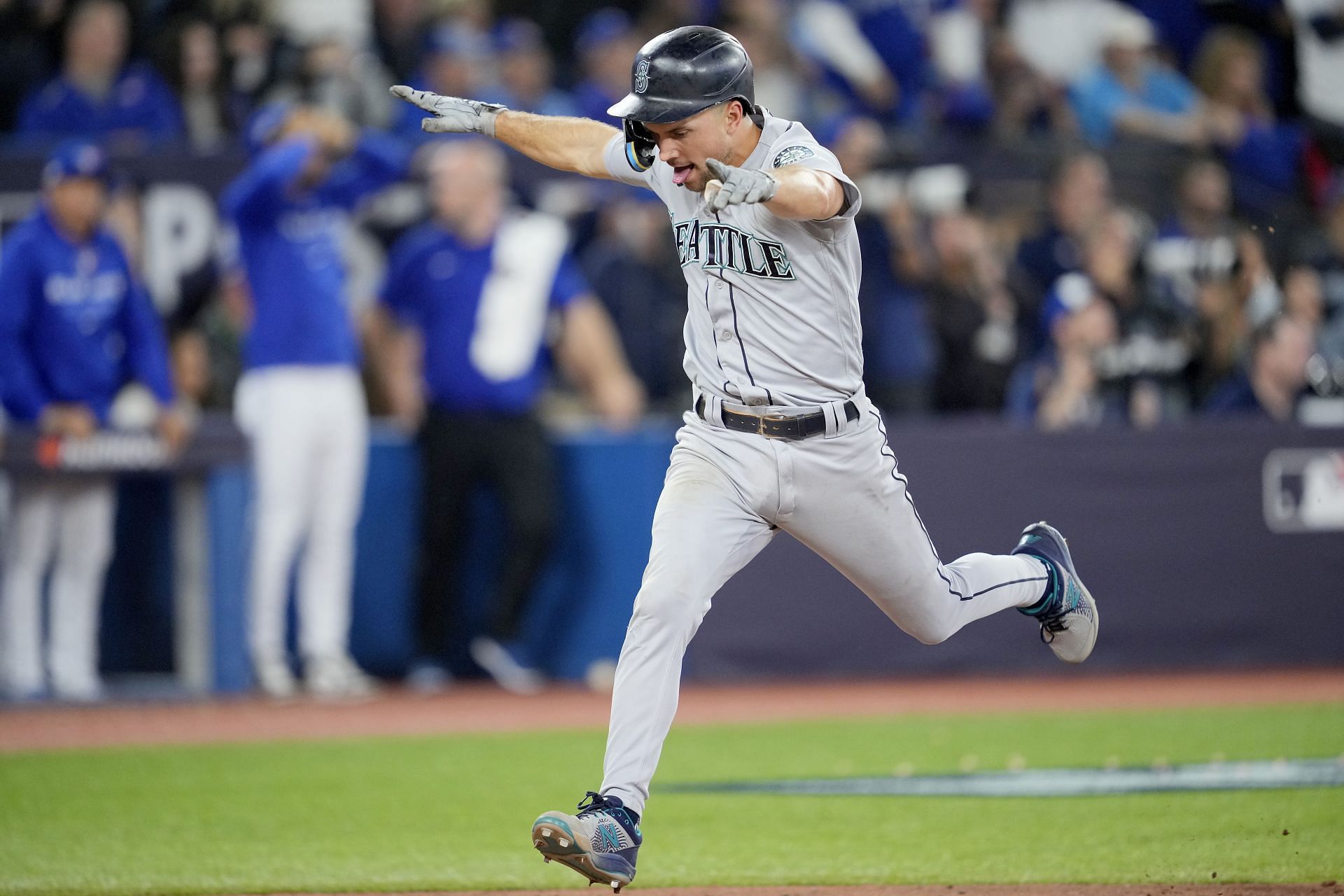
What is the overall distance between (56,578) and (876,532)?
5.87 meters

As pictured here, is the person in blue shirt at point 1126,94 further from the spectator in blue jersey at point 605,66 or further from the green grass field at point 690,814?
the green grass field at point 690,814

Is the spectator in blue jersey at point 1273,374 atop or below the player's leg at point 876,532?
below

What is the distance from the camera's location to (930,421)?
10398mm

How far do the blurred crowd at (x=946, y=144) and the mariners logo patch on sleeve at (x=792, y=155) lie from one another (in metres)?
5.62

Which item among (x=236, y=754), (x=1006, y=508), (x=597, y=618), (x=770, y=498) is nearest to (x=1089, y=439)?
(x=1006, y=508)

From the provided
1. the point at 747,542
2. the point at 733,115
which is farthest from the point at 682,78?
the point at 747,542

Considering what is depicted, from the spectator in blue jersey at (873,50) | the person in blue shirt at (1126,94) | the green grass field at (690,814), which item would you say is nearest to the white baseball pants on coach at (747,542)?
the green grass field at (690,814)

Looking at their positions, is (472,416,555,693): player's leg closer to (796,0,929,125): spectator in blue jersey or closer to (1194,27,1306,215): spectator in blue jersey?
(796,0,929,125): spectator in blue jersey

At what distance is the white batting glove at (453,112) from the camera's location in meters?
5.11

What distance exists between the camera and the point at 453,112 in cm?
514

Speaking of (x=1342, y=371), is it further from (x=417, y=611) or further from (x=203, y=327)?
(x=203, y=327)

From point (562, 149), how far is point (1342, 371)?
23.0 ft

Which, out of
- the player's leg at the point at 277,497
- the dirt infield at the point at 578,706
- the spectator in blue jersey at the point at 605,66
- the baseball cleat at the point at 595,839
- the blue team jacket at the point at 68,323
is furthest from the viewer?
the spectator in blue jersey at the point at 605,66

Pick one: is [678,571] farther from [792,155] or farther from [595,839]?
[792,155]
